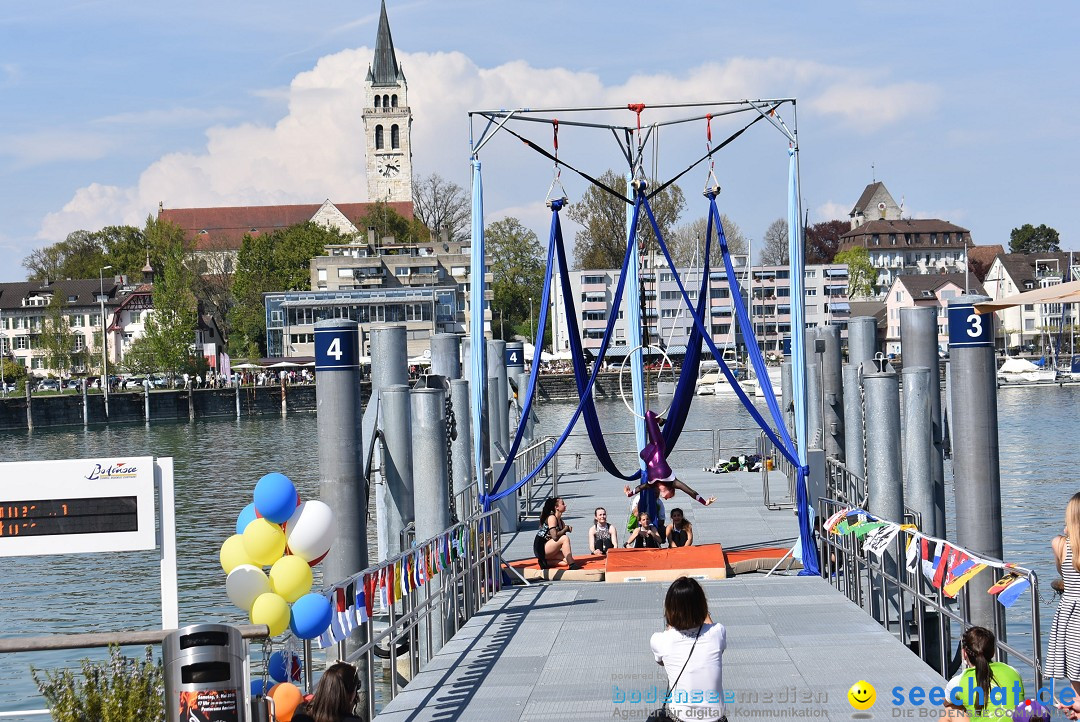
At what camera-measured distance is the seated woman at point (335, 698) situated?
784cm

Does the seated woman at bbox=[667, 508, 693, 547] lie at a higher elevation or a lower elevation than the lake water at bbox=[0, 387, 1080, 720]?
higher

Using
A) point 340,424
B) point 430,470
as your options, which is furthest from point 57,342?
point 340,424

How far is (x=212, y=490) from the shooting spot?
4741 centimetres

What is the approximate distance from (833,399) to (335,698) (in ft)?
61.6

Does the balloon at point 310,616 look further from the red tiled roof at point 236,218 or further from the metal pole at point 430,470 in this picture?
the red tiled roof at point 236,218

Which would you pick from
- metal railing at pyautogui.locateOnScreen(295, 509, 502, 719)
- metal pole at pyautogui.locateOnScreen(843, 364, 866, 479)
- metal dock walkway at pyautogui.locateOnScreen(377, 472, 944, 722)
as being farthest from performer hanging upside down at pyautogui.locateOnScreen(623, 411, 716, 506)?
metal railing at pyautogui.locateOnScreen(295, 509, 502, 719)

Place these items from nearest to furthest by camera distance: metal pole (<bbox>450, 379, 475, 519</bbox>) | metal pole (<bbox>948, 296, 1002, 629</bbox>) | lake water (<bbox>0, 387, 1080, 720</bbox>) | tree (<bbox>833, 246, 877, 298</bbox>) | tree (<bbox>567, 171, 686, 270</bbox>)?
metal pole (<bbox>948, 296, 1002, 629</bbox>)
metal pole (<bbox>450, 379, 475, 519</bbox>)
lake water (<bbox>0, 387, 1080, 720</bbox>)
tree (<bbox>567, 171, 686, 270</bbox>)
tree (<bbox>833, 246, 877, 298</bbox>)

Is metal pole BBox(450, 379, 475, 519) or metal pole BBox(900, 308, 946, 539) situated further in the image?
metal pole BBox(450, 379, 475, 519)

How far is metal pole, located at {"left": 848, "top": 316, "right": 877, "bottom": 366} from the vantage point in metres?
24.4

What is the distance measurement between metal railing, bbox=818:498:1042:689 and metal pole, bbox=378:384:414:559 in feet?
15.9

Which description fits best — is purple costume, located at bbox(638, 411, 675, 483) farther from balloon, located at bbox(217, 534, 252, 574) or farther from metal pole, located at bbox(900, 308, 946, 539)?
balloon, located at bbox(217, 534, 252, 574)

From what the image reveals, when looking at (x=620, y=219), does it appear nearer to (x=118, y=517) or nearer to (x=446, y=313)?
(x=446, y=313)

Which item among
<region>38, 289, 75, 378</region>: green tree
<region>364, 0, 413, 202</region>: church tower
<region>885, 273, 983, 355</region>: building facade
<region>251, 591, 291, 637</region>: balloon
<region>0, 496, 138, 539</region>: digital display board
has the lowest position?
<region>251, 591, 291, 637</region>: balloon

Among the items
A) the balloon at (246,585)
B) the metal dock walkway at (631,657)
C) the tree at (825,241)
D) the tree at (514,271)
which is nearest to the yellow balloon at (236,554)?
the balloon at (246,585)
